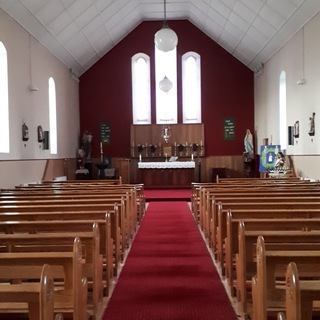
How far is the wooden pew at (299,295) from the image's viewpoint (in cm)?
173

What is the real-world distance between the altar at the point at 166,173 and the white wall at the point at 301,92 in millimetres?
2882

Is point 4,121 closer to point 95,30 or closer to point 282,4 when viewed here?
point 95,30

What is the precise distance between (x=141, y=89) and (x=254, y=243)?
14642 mm

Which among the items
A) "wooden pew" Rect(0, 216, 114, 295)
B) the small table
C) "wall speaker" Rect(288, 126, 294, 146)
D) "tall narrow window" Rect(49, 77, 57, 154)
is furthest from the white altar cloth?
"wooden pew" Rect(0, 216, 114, 295)

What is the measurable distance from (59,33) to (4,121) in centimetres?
348

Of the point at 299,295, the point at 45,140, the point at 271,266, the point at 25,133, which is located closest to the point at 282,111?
the point at 45,140

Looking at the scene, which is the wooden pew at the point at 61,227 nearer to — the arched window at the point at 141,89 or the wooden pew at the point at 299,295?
the wooden pew at the point at 299,295

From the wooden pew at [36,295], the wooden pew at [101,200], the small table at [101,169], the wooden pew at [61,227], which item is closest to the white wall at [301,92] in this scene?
the wooden pew at [101,200]

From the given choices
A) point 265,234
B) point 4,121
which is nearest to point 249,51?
point 4,121

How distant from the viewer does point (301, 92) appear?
11.8 m

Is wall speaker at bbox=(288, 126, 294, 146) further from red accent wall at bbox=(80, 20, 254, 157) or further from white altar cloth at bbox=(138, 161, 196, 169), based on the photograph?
red accent wall at bbox=(80, 20, 254, 157)

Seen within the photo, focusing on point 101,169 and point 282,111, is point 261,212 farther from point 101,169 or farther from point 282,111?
point 101,169

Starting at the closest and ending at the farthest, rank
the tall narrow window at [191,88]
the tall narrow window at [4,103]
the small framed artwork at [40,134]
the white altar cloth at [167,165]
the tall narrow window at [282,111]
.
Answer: the tall narrow window at [4,103] → the small framed artwork at [40,134] → the tall narrow window at [282,111] → the white altar cloth at [167,165] → the tall narrow window at [191,88]

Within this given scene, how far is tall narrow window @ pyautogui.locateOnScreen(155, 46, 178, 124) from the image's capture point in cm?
1739
